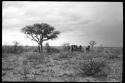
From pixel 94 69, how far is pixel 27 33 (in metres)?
16.9

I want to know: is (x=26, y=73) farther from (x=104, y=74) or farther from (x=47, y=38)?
(x=47, y=38)

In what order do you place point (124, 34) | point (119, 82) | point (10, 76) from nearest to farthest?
point (124, 34), point (119, 82), point (10, 76)

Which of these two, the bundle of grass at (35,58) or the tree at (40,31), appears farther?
the tree at (40,31)

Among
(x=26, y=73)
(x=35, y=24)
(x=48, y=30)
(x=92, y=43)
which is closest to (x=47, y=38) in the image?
(x=48, y=30)

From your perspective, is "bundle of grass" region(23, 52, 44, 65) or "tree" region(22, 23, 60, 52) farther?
"tree" region(22, 23, 60, 52)

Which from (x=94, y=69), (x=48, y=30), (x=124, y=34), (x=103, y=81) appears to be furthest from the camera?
(x=48, y=30)

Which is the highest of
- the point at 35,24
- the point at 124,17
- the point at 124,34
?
the point at 35,24

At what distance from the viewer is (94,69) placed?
6.52 meters

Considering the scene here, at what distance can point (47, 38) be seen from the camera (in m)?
21.5

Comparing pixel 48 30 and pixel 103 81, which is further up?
pixel 48 30

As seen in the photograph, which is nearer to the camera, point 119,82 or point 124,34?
point 124,34

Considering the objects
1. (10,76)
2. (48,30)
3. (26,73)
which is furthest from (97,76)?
(48,30)

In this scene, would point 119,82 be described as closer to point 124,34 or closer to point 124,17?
point 124,34

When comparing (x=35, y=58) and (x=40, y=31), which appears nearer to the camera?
(x=35, y=58)
